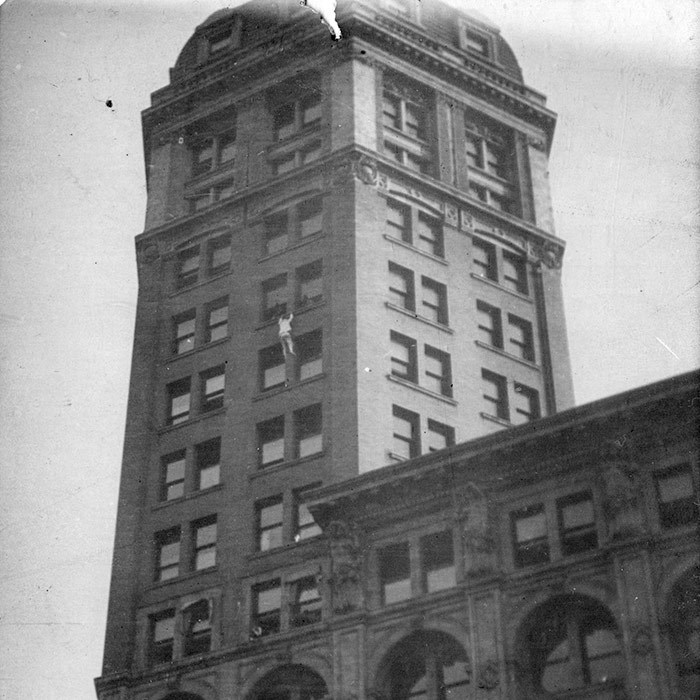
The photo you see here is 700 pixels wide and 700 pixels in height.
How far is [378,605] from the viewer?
53.2 m

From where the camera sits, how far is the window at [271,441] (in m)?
63.9

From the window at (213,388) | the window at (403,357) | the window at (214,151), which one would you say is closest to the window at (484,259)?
the window at (403,357)

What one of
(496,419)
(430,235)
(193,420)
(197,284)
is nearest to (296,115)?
(430,235)

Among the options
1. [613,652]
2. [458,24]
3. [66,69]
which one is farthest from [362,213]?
[613,652]

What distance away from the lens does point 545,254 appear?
77875mm

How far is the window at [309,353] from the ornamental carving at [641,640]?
23.3 m

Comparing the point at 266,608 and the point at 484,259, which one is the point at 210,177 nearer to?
the point at 484,259

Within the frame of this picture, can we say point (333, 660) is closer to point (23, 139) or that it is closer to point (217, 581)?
point (217, 581)

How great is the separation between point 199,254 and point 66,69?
2549 centimetres

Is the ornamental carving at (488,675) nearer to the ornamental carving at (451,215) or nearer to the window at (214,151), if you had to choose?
the ornamental carving at (451,215)

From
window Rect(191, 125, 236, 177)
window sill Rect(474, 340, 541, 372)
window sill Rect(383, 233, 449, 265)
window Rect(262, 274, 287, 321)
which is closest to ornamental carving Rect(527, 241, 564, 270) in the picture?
window sill Rect(474, 340, 541, 372)

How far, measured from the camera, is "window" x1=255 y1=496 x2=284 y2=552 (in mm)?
61125

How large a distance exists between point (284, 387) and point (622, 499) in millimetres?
21017

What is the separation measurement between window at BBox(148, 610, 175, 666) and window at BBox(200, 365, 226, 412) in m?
10.2
